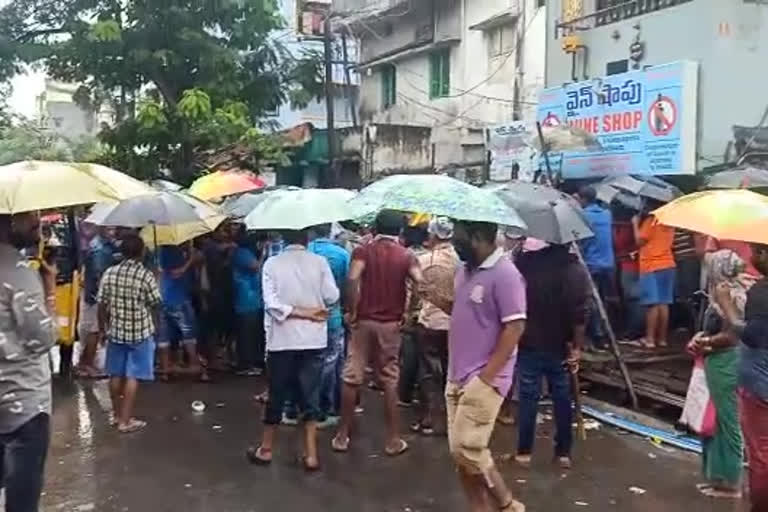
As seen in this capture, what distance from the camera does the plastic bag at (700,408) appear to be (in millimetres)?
5934

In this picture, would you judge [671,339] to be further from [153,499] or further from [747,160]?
[153,499]

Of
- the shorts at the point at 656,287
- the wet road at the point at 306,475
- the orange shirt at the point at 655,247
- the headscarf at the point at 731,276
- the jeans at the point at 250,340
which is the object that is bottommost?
the wet road at the point at 306,475

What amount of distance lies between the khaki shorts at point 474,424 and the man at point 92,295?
5503 millimetres

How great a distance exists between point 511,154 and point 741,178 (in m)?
4.18

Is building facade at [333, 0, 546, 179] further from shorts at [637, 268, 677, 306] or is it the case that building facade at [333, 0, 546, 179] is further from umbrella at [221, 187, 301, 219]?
umbrella at [221, 187, 301, 219]

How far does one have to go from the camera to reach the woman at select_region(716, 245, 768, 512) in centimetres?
478

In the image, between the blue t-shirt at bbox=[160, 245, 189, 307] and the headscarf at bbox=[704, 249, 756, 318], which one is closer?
the headscarf at bbox=[704, 249, 756, 318]

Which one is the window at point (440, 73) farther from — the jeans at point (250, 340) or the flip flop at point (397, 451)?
the flip flop at point (397, 451)

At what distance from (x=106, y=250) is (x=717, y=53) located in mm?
7595

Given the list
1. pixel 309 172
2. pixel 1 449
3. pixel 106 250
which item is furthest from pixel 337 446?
pixel 309 172

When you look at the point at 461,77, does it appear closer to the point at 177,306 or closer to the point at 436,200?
the point at 177,306

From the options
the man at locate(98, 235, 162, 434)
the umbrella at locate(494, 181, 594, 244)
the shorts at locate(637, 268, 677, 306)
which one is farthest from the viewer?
the shorts at locate(637, 268, 677, 306)

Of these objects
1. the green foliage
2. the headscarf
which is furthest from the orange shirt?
the green foliage

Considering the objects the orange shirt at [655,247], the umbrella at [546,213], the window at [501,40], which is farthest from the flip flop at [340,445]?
the window at [501,40]
